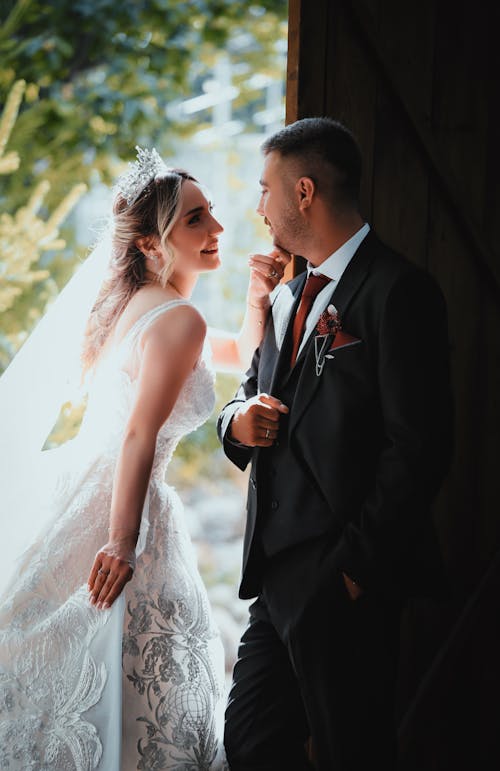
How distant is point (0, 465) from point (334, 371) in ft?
3.14

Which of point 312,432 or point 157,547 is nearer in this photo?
point 312,432

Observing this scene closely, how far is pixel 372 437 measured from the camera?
1720 mm

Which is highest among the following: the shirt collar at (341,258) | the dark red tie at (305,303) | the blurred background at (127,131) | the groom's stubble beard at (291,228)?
the blurred background at (127,131)

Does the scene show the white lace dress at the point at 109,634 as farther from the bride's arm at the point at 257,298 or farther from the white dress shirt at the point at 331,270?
the white dress shirt at the point at 331,270

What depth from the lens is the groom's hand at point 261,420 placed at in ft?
5.91

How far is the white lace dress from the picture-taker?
170 centimetres

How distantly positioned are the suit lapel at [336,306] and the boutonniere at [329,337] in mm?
16

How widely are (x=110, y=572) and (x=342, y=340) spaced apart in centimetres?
75

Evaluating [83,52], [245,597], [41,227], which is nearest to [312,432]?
[245,597]

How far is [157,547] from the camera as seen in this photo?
1947 millimetres

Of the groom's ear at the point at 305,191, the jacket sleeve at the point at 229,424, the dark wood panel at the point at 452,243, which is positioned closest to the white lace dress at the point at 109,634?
the jacket sleeve at the point at 229,424

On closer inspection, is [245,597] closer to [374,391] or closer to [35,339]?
[374,391]

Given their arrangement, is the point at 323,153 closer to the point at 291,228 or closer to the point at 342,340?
the point at 291,228

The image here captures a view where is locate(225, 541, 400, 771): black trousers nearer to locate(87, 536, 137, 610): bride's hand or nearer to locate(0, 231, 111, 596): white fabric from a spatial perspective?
locate(87, 536, 137, 610): bride's hand
